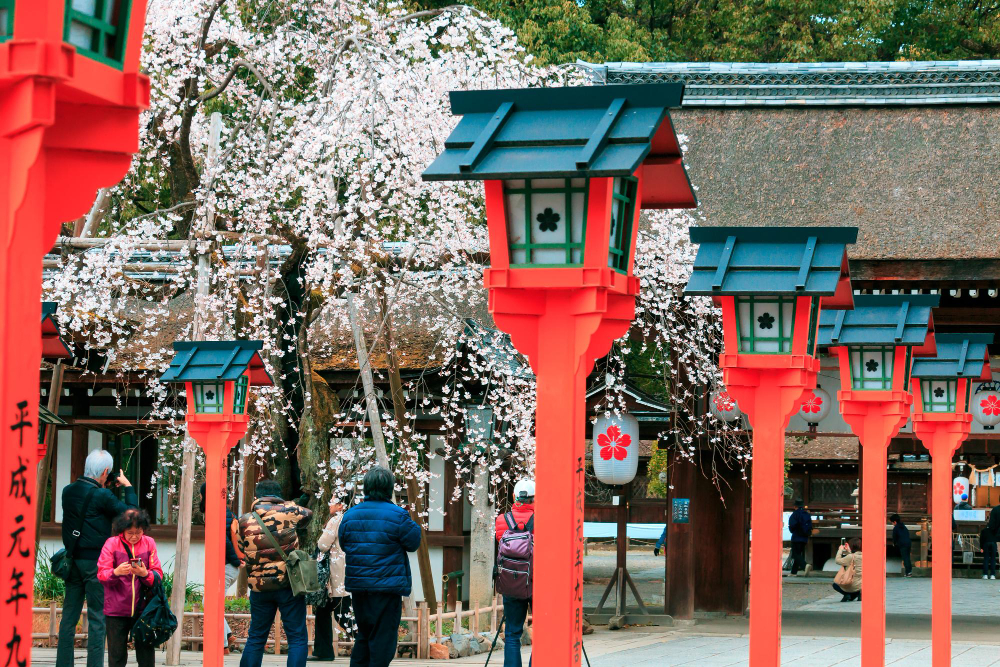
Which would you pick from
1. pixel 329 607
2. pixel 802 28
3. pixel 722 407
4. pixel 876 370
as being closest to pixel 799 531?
pixel 802 28

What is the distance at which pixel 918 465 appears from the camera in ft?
94.0

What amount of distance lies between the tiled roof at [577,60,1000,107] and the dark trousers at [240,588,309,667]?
8387 millimetres

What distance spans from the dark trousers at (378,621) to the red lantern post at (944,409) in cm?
484

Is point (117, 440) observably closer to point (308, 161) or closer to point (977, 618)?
point (308, 161)

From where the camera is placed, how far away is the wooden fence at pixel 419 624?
1184cm

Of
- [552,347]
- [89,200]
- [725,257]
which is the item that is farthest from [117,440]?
[89,200]

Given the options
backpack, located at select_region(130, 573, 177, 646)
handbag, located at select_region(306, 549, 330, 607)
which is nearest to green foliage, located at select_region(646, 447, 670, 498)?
handbag, located at select_region(306, 549, 330, 607)

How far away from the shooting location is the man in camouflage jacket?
816 centimetres

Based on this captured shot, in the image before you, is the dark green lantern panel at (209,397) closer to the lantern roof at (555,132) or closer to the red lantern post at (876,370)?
the red lantern post at (876,370)

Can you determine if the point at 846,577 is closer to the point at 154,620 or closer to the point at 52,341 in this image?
the point at 154,620

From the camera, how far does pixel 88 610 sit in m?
8.73

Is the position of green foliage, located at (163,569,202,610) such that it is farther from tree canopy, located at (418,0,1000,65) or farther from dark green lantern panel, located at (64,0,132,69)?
dark green lantern panel, located at (64,0,132,69)

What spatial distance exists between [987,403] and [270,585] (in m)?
9.33

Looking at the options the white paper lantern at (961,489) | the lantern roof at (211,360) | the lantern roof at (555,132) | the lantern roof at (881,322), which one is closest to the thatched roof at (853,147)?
the lantern roof at (881,322)
